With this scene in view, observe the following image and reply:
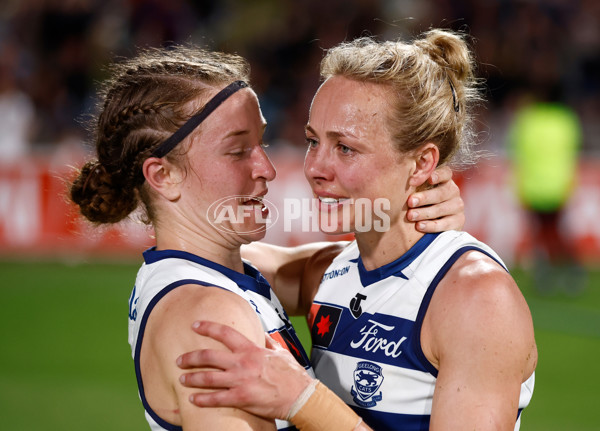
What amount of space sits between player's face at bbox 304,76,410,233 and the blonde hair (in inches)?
1.9

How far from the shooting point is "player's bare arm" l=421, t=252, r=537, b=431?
238 centimetres

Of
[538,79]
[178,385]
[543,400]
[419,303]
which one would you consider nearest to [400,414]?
[419,303]

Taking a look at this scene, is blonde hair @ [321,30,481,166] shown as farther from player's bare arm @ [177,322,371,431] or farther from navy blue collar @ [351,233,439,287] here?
player's bare arm @ [177,322,371,431]

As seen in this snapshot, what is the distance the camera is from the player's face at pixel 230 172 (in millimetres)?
2844

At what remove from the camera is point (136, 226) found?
21.0 ft

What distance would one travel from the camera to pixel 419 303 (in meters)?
2.70

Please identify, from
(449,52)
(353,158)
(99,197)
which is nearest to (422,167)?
(353,158)

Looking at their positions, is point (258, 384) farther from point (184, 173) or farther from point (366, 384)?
point (184, 173)

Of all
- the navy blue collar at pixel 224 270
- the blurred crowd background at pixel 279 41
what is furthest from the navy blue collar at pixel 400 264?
the blurred crowd background at pixel 279 41

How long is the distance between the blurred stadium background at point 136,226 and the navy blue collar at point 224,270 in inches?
37.4

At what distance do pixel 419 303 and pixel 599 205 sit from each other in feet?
30.7

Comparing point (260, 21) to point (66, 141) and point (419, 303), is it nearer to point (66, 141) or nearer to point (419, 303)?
point (66, 141)

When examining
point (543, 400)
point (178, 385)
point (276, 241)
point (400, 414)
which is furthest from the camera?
point (276, 241)

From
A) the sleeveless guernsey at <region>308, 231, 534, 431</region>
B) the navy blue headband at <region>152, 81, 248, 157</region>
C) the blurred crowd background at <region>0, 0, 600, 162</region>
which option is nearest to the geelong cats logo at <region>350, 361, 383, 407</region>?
the sleeveless guernsey at <region>308, 231, 534, 431</region>
